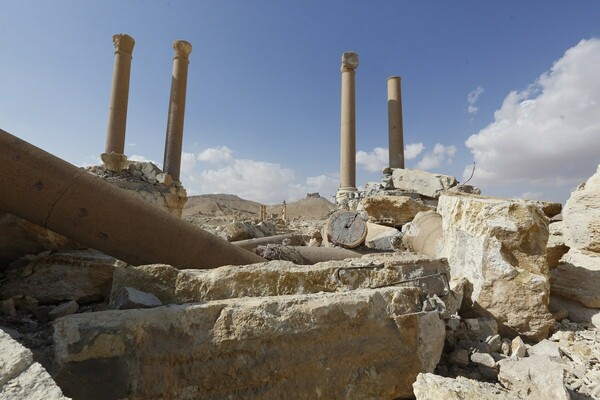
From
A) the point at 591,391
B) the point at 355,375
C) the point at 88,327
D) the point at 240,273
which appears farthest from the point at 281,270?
the point at 591,391

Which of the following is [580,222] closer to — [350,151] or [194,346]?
[194,346]

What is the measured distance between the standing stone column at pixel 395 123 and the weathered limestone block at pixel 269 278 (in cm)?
1142

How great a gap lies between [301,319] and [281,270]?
57 cm

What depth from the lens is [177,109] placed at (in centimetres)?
1179

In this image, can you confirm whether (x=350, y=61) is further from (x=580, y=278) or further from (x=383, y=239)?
(x=580, y=278)

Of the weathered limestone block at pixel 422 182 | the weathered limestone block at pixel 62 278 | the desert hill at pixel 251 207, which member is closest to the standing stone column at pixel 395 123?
the weathered limestone block at pixel 422 182

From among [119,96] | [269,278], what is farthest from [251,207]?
[269,278]

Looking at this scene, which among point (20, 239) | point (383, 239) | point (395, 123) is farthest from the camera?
point (395, 123)

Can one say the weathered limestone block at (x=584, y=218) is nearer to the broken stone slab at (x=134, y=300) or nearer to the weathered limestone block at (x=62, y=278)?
the broken stone slab at (x=134, y=300)

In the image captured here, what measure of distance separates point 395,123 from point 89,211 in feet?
42.9

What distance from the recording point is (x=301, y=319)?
6.09ft

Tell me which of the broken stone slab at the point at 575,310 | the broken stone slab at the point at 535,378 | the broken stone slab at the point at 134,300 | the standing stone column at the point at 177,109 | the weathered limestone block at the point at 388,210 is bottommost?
the broken stone slab at the point at 535,378

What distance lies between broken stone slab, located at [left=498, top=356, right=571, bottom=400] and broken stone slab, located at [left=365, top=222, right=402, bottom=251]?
3715 mm

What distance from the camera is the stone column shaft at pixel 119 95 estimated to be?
10.8 meters
